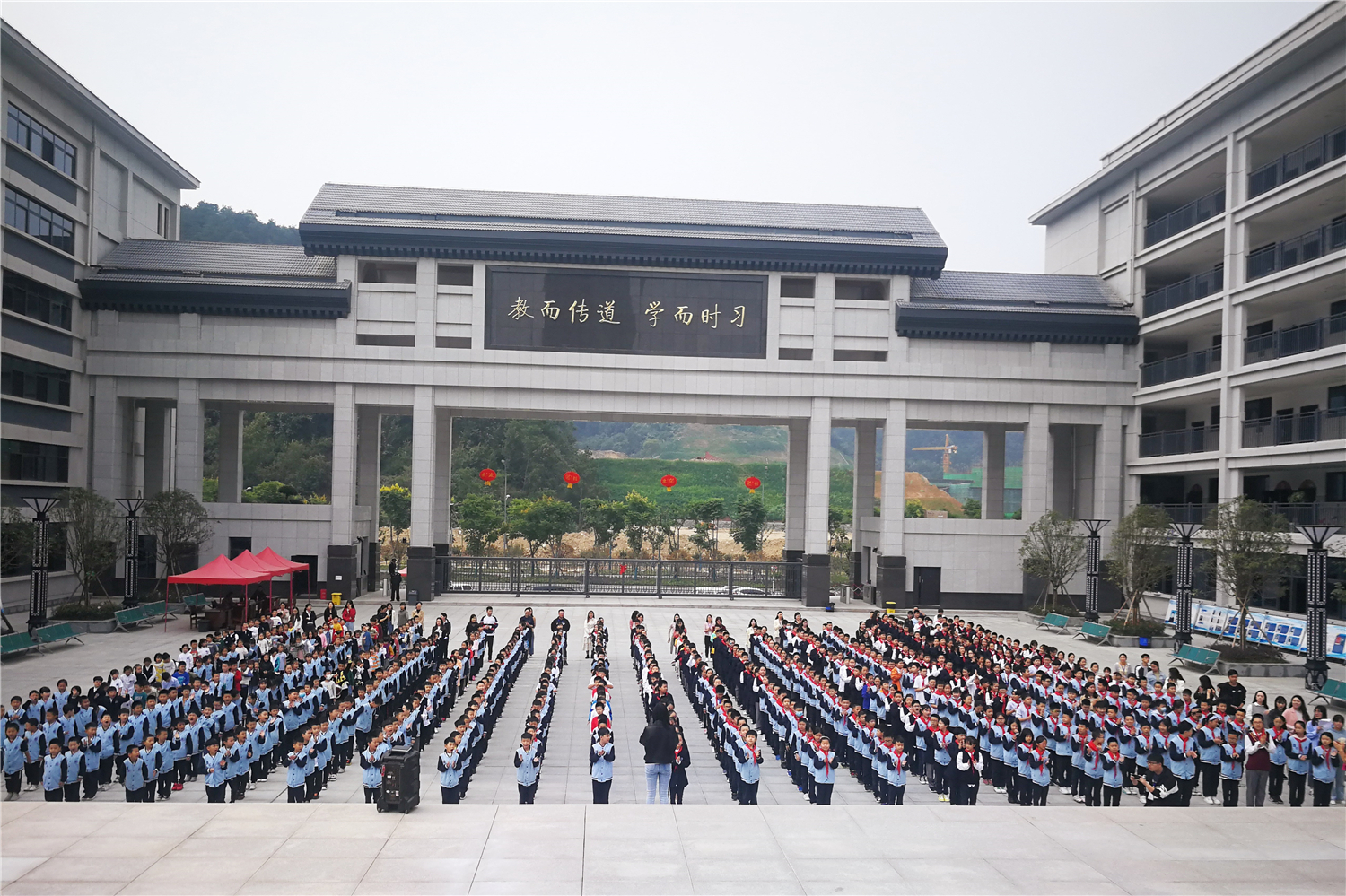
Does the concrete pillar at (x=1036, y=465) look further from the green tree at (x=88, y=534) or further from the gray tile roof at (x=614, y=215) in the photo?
the green tree at (x=88, y=534)

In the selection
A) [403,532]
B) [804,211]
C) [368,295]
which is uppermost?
→ [804,211]

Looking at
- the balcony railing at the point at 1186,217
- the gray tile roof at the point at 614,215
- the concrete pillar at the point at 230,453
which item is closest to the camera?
the balcony railing at the point at 1186,217

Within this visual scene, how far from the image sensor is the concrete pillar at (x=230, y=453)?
38438 mm

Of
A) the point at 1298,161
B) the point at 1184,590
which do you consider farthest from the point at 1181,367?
the point at 1184,590

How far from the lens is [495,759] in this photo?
15.0 meters

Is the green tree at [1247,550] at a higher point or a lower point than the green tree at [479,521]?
higher

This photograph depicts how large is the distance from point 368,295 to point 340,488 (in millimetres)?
7005

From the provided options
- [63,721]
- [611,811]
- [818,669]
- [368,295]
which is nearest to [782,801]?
[611,811]

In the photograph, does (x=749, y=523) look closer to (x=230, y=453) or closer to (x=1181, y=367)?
(x=1181, y=367)

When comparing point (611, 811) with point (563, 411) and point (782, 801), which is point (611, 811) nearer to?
point (782, 801)

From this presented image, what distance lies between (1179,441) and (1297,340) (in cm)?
728

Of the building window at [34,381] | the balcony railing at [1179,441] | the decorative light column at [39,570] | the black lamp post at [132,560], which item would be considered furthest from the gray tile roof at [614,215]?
the decorative light column at [39,570]

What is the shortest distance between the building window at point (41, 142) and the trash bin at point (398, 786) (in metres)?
27.6

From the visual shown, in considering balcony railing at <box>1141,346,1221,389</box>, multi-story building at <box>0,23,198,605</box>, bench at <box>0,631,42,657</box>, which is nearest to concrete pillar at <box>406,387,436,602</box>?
multi-story building at <box>0,23,198,605</box>
